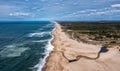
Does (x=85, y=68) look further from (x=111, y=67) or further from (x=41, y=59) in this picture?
(x=41, y=59)

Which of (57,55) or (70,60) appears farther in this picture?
(57,55)

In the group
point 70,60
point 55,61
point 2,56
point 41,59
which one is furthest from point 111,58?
point 2,56

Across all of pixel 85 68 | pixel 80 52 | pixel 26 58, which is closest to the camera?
pixel 85 68

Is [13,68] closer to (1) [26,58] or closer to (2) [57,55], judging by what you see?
(1) [26,58]

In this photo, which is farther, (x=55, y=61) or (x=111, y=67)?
(x=55, y=61)

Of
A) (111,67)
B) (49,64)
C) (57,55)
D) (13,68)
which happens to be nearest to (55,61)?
(49,64)

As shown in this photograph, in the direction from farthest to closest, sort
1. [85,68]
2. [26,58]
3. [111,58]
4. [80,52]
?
[80,52] → [26,58] → [111,58] → [85,68]

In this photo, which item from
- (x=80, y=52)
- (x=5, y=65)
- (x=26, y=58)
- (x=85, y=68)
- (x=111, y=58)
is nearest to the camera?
(x=85, y=68)

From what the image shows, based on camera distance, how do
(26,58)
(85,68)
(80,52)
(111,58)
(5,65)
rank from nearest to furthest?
(85,68)
(5,65)
(111,58)
(26,58)
(80,52)
